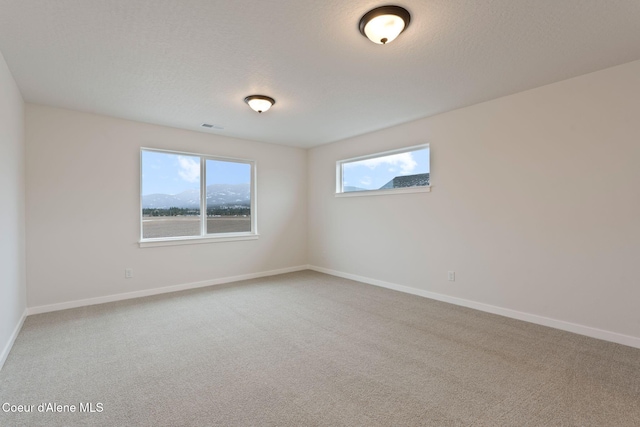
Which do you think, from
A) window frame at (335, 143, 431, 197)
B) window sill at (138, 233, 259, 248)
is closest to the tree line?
window sill at (138, 233, 259, 248)

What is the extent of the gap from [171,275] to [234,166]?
6.77ft

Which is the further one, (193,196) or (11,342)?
(193,196)

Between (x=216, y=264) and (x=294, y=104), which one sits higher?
(x=294, y=104)

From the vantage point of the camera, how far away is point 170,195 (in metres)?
4.65

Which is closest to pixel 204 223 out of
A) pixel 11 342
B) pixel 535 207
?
pixel 11 342

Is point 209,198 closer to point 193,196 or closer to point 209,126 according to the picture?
point 193,196

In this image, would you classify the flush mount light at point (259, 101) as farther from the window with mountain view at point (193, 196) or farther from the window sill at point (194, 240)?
the window sill at point (194, 240)

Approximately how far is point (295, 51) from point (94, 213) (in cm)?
338

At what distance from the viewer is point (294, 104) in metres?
3.63

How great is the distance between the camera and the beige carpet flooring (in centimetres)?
178

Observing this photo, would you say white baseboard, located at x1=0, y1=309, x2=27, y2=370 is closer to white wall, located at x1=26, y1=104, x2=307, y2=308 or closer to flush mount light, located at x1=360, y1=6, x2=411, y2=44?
white wall, located at x1=26, y1=104, x2=307, y2=308

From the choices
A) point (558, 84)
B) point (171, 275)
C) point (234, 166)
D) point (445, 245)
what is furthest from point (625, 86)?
point (171, 275)

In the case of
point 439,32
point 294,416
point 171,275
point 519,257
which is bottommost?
point 294,416

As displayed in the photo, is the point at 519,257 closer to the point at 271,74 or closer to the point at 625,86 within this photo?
the point at 625,86
